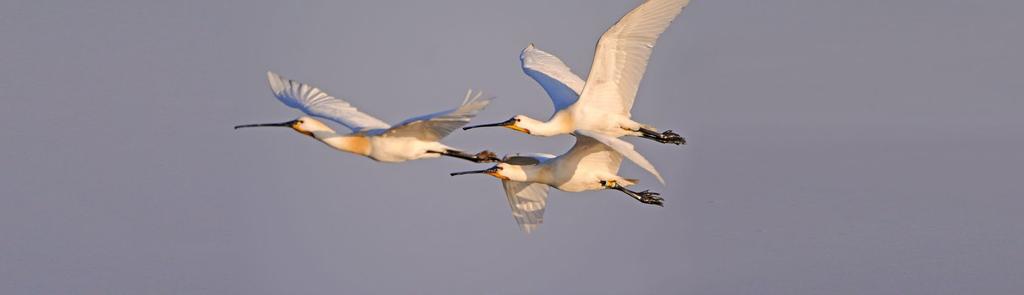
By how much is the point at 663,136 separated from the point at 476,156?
2.15 m

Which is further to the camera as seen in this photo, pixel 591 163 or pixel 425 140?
pixel 591 163

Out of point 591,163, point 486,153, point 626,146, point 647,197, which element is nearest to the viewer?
point 626,146

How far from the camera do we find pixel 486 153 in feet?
49.6

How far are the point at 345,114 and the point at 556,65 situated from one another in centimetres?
329

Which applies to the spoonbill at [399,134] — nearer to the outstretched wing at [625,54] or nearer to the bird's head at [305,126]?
the bird's head at [305,126]

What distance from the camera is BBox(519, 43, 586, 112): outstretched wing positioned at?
16.8m

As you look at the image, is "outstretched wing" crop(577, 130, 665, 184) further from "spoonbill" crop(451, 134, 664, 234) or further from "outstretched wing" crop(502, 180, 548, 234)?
"outstretched wing" crop(502, 180, 548, 234)

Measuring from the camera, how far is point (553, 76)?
17.7 m

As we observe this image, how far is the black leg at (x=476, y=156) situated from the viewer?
561 inches

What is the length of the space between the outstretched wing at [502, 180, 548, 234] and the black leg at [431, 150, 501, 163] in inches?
67.5

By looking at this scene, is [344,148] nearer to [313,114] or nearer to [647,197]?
[313,114]

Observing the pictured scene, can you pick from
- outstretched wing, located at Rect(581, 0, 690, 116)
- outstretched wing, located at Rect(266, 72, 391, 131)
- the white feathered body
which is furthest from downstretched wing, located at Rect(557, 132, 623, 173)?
the white feathered body

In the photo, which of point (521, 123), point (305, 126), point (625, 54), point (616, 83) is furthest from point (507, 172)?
point (305, 126)

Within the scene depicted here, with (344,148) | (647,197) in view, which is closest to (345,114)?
(344,148)
